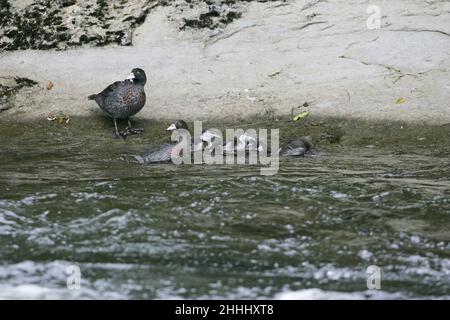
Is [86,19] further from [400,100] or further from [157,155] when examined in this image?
[400,100]

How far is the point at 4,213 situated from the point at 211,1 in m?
5.29

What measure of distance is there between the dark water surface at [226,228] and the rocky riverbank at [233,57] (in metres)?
1.46

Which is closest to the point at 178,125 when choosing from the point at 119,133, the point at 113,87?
the point at 119,133

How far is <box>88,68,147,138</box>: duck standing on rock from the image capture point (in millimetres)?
8875

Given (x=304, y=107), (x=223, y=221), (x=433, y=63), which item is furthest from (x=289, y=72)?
(x=223, y=221)

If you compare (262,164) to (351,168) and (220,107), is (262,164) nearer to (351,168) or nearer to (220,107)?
(351,168)

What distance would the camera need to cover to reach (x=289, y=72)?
31.5ft

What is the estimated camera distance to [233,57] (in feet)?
32.8

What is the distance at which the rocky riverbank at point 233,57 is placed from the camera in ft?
29.9

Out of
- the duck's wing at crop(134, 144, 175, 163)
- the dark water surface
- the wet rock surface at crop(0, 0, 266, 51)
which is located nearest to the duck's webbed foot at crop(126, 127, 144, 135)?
the duck's wing at crop(134, 144, 175, 163)

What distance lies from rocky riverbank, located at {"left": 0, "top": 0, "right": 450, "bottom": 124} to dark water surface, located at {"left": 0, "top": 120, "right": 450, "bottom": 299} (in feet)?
4.80

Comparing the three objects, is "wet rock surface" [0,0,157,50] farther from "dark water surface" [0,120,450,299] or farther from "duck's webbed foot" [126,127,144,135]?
"dark water surface" [0,120,450,299]

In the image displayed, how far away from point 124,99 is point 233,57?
1.71 metres

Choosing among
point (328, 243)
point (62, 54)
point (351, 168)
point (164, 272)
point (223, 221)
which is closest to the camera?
point (164, 272)
